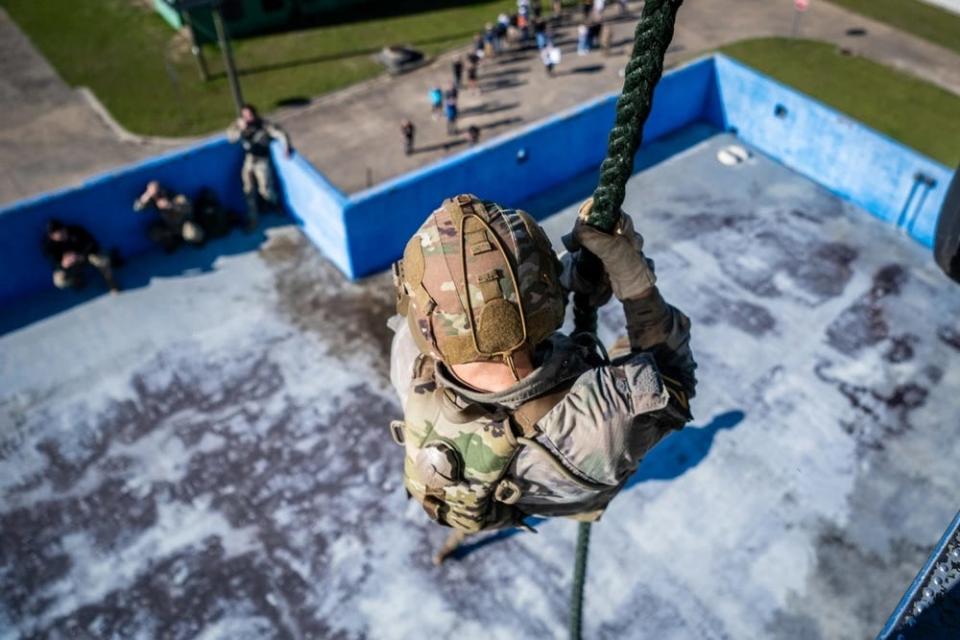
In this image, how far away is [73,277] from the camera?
10.9 meters

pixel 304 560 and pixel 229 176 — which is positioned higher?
pixel 229 176

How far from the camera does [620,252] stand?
3.60 m

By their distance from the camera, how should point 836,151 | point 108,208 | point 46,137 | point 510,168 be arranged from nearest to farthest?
point 108,208 → point 510,168 → point 836,151 → point 46,137

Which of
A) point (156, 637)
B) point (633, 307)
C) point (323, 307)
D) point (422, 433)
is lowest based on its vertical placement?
point (156, 637)

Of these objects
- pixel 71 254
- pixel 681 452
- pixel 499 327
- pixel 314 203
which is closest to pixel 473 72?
pixel 314 203

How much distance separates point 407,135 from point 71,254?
7.73 meters

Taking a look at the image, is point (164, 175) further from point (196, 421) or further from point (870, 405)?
point (870, 405)

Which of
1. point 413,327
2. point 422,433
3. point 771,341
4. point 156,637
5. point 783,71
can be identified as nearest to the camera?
point 413,327

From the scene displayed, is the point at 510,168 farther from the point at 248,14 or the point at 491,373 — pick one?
the point at 248,14

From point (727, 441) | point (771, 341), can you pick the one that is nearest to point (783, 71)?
point (771, 341)

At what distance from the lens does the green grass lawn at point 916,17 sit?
71.5 ft

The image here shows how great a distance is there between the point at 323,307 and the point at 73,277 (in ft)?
12.0

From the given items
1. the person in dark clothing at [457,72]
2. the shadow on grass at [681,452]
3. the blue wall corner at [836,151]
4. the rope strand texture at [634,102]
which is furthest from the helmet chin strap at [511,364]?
the person in dark clothing at [457,72]

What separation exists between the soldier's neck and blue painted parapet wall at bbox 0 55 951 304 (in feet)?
23.8
